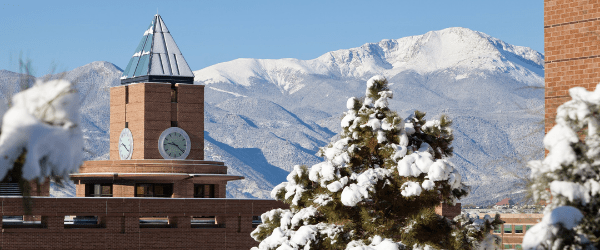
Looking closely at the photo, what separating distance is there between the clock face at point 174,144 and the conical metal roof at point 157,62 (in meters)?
3.36

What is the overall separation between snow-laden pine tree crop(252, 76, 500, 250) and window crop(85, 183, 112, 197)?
87.1 feet

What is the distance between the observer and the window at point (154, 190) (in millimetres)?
47728

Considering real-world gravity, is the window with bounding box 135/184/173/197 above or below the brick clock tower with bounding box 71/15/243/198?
below

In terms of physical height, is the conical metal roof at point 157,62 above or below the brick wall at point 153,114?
above

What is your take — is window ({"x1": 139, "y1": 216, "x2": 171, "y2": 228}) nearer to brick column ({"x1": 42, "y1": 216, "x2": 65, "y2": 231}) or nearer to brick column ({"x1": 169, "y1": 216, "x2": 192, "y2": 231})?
brick column ({"x1": 169, "y1": 216, "x2": 192, "y2": 231})

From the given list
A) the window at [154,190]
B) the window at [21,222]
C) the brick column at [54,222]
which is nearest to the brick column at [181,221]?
the brick column at [54,222]

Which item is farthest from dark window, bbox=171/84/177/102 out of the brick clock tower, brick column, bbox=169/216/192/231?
brick column, bbox=169/216/192/231

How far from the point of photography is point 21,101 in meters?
9.01

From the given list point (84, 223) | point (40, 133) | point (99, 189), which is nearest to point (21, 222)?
point (84, 223)

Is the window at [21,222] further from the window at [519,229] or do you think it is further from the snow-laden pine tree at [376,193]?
the window at [519,229]

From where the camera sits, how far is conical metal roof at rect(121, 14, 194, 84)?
164 feet

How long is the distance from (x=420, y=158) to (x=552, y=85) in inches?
186

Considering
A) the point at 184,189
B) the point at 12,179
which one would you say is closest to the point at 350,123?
the point at 12,179

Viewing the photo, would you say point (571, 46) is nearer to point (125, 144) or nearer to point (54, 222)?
point (54, 222)
